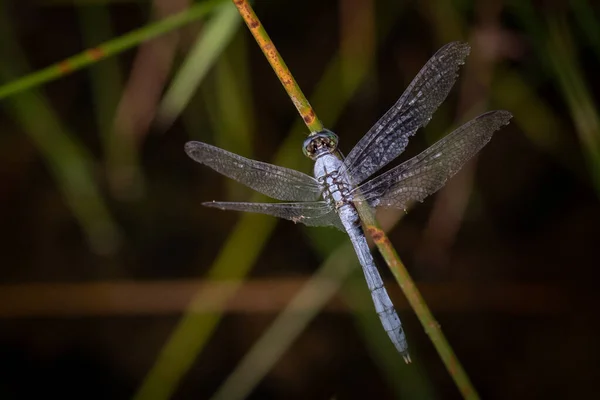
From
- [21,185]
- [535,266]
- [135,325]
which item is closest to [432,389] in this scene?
[535,266]

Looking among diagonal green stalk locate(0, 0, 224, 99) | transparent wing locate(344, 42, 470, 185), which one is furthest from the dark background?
transparent wing locate(344, 42, 470, 185)

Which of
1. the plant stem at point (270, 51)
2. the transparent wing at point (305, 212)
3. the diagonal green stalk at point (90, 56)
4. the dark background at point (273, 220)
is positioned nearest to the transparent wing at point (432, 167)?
the transparent wing at point (305, 212)

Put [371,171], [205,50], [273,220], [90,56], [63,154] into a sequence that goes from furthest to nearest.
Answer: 1. [63,154]
2. [273,220]
3. [205,50]
4. [371,171]
5. [90,56]

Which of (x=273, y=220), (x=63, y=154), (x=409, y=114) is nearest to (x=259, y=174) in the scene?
(x=409, y=114)

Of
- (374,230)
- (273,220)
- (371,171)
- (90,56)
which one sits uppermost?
(273,220)

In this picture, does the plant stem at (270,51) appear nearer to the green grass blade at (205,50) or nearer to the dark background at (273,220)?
the green grass blade at (205,50)

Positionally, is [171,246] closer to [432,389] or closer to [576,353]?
[432,389]

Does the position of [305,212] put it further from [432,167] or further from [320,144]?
[432,167]
